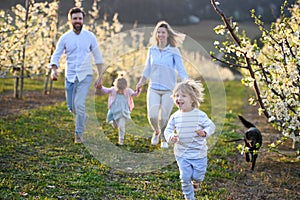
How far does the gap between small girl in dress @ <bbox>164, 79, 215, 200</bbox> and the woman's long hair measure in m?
2.42

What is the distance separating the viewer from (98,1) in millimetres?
15086

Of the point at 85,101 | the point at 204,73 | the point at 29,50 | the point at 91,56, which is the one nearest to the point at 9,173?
the point at 85,101

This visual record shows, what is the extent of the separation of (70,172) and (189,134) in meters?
1.97

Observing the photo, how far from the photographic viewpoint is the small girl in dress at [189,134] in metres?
4.23

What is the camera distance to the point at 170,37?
674 cm

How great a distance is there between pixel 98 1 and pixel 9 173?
10835 mm

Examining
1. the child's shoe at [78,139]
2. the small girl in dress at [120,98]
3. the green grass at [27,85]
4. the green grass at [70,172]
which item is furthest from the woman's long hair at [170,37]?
the green grass at [27,85]

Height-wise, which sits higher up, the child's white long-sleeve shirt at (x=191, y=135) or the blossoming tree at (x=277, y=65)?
the blossoming tree at (x=277, y=65)

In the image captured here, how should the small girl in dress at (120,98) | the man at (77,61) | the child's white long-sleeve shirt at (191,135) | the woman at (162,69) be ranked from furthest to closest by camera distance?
the small girl in dress at (120,98)
the man at (77,61)
the woman at (162,69)
the child's white long-sleeve shirt at (191,135)

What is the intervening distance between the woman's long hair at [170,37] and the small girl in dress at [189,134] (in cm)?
242

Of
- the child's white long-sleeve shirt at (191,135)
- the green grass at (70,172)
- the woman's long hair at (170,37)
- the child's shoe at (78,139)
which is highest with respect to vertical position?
the woman's long hair at (170,37)

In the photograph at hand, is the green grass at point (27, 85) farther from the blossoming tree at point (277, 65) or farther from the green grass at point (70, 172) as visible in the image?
the blossoming tree at point (277, 65)

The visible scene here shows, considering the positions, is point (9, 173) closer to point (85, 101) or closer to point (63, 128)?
point (85, 101)

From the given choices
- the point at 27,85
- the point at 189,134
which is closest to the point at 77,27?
the point at 189,134
